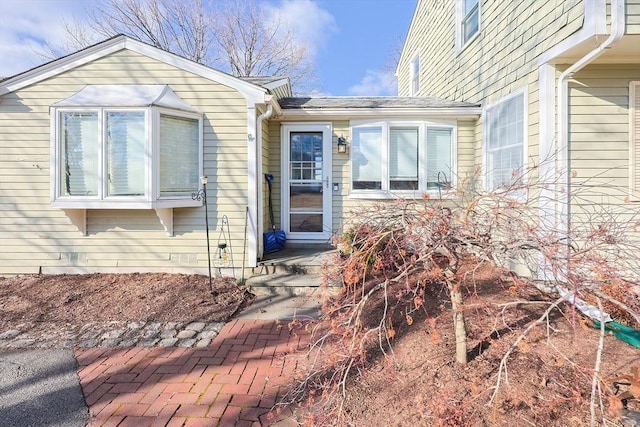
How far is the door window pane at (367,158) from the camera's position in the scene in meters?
6.46

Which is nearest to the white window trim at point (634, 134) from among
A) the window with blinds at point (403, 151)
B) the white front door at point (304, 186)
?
the window with blinds at point (403, 151)

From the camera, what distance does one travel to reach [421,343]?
2990mm

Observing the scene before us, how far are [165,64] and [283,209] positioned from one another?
3.17 metres

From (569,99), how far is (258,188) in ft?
14.9

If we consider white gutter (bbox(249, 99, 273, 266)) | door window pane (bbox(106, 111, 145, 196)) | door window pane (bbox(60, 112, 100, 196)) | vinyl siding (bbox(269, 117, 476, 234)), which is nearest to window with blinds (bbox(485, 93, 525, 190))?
vinyl siding (bbox(269, 117, 476, 234))

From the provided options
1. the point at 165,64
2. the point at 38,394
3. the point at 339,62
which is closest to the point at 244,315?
the point at 38,394

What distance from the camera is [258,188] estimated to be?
555 cm

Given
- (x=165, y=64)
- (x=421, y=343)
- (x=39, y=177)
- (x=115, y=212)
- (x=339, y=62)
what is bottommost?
(x=421, y=343)

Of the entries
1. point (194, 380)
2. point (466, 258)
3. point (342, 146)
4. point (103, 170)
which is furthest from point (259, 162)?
point (466, 258)

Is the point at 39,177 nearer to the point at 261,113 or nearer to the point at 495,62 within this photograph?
the point at 261,113

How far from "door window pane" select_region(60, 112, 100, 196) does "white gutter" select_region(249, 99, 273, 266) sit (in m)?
2.37

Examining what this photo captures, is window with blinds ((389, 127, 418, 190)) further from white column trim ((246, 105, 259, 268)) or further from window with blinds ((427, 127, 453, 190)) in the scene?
white column trim ((246, 105, 259, 268))

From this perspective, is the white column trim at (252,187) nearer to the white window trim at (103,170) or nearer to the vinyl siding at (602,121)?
the white window trim at (103,170)

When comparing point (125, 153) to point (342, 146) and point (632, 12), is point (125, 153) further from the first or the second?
point (632, 12)
